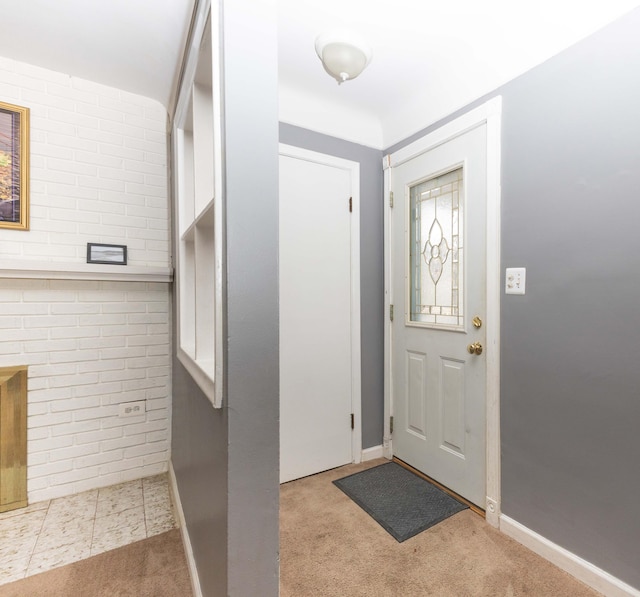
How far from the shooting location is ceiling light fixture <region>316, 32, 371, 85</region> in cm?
144

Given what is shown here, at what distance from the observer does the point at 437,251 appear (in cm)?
219

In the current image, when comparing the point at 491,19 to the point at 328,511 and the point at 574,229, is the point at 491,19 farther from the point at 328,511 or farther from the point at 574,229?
the point at 328,511

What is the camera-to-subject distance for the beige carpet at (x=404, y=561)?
56.0 inches

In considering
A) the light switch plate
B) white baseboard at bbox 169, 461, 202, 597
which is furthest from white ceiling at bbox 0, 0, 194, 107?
white baseboard at bbox 169, 461, 202, 597

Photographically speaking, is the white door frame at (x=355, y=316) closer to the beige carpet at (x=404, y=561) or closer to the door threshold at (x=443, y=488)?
the door threshold at (x=443, y=488)

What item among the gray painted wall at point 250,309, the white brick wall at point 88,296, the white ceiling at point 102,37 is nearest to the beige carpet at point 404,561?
the gray painted wall at point 250,309

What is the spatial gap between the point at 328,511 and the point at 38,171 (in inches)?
98.9

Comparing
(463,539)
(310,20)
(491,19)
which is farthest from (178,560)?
(491,19)

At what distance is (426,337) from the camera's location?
2246 millimetres

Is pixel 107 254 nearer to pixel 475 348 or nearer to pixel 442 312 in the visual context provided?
pixel 442 312

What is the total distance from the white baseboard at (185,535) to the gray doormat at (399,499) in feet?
2.98

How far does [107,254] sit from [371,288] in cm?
173

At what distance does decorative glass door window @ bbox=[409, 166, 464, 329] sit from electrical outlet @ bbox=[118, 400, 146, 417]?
1.89 meters

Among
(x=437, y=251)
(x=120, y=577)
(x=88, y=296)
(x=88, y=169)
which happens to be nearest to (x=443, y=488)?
(x=437, y=251)
